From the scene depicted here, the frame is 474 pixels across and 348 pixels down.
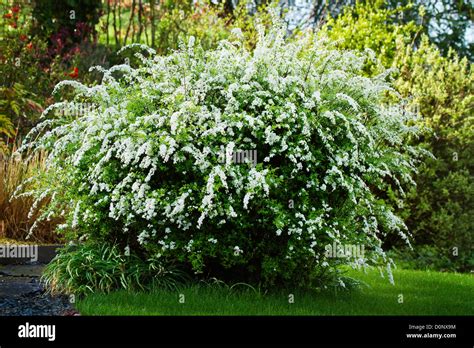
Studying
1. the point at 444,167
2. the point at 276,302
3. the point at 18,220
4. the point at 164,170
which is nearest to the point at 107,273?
the point at 164,170

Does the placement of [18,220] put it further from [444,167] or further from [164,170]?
[444,167]

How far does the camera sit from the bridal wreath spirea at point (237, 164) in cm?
519

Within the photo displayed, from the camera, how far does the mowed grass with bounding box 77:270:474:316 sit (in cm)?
502

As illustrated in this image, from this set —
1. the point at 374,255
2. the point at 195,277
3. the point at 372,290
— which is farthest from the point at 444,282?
the point at 195,277

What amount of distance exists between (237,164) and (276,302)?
3.75 feet

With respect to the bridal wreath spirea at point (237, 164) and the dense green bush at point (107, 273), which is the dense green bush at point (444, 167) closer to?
the bridal wreath spirea at point (237, 164)

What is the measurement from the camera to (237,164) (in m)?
5.35

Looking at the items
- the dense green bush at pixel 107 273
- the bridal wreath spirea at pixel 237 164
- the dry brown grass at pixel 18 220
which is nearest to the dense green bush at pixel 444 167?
the bridal wreath spirea at pixel 237 164

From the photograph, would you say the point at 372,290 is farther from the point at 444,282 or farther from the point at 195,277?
the point at 195,277

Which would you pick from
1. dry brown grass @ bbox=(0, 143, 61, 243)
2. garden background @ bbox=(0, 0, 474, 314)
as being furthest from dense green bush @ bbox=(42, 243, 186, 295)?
dry brown grass @ bbox=(0, 143, 61, 243)

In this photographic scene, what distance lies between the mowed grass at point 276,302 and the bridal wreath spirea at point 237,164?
0.21 meters

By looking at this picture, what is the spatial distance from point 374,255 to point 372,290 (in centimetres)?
68

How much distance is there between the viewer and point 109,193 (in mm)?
5586
